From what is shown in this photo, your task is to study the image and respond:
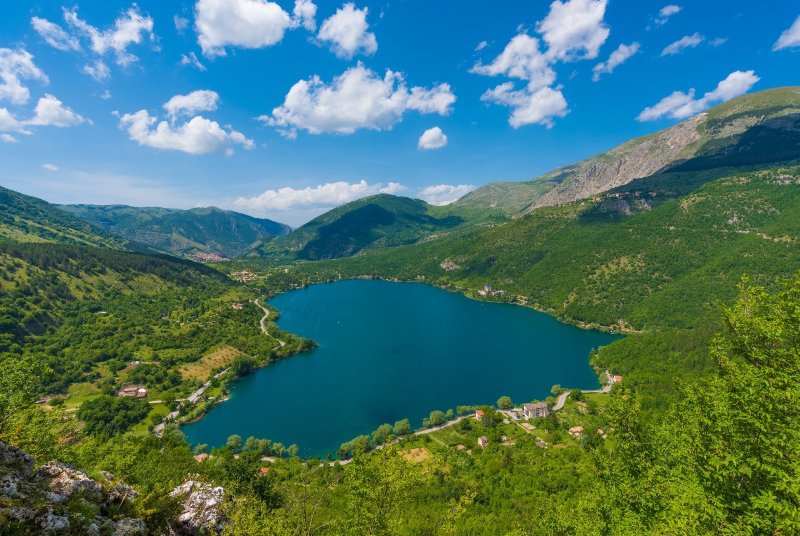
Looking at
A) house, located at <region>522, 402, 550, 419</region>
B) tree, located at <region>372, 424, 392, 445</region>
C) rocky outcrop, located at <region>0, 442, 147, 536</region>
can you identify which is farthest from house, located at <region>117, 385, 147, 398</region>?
house, located at <region>522, 402, 550, 419</region>

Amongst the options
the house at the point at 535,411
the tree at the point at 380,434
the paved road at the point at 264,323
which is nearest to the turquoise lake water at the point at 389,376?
the tree at the point at 380,434

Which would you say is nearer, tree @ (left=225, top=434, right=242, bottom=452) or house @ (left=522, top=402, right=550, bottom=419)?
tree @ (left=225, top=434, right=242, bottom=452)

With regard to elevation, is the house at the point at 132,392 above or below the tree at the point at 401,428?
below

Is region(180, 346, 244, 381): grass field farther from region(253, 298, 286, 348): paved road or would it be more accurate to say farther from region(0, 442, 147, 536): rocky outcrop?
region(0, 442, 147, 536): rocky outcrop

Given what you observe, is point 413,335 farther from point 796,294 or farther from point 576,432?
point 796,294

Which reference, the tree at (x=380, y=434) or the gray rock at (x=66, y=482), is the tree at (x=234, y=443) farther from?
the gray rock at (x=66, y=482)

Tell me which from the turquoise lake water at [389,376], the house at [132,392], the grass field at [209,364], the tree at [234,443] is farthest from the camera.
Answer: the grass field at [209,364]

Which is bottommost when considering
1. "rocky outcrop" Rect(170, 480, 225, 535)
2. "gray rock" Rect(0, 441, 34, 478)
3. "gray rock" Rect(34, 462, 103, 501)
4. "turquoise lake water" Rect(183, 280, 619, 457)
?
"turquoise lake water" Rect(183, 280, 619, 457)
